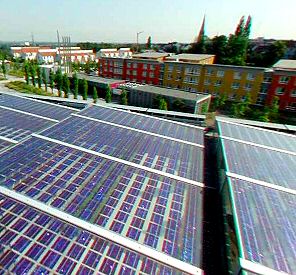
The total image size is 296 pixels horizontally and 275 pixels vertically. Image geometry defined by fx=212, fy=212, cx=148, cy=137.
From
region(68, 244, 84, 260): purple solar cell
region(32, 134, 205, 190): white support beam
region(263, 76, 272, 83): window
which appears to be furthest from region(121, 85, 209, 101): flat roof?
region(68, 244, 84, 260): purple solar cell

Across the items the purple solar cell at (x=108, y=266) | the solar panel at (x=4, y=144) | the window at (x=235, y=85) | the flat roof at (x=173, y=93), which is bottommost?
the flat roof at (x=173, y=93)

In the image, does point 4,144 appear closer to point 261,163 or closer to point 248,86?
point 261,163

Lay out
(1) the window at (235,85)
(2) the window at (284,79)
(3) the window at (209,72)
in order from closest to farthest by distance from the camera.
A: (2) the window at (284,79) < (1) the window at (235,85) < (3) the window at (209,72)

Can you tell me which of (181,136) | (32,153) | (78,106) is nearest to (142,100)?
(78,106)

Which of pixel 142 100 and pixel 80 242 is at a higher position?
pixel 80 242

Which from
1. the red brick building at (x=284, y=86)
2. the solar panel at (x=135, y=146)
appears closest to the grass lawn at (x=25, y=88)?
the solar panel at (x=135, y=146)

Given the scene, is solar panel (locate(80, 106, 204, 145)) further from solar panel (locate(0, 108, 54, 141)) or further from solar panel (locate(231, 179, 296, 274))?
solar panel (locate(231, 179, 296, 274))

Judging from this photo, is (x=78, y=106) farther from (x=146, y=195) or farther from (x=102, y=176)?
(x=146, y=195)

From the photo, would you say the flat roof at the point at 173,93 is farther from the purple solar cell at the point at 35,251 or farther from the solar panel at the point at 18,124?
the purple solar cell at the point at 35,251
